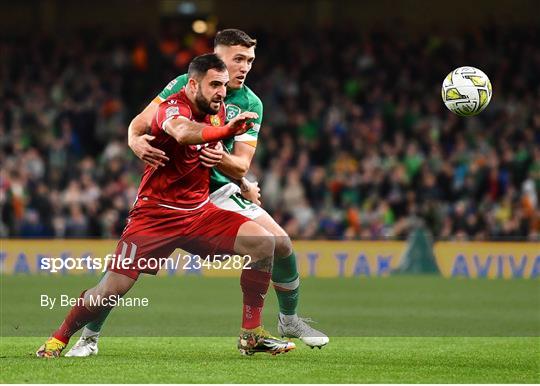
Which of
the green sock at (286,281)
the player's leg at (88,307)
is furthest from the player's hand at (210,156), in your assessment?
the green sock at (286,281)

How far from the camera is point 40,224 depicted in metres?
20.0

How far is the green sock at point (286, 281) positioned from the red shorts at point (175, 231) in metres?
0.60

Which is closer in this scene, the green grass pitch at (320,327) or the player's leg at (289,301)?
the green grass pitch at (320,327)

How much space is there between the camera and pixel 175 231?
27.7 ft

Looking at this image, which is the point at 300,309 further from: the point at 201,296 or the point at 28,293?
the point at 28,293

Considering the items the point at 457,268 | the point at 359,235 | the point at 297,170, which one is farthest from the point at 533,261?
the point at 297,170

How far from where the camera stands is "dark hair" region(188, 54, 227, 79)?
26.9 ft

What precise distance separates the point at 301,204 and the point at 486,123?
15.4 ft

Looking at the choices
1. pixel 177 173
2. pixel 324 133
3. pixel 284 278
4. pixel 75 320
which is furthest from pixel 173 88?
pixel 324 133

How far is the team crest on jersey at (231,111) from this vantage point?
351 inches

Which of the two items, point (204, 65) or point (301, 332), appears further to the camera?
point (301, 332)

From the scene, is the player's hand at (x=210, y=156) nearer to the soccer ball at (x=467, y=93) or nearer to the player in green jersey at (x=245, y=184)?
the player in green jersey at (x=245, y=184)

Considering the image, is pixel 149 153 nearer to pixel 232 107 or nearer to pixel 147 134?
pixel 147 134

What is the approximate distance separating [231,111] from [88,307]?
72.7 inches
